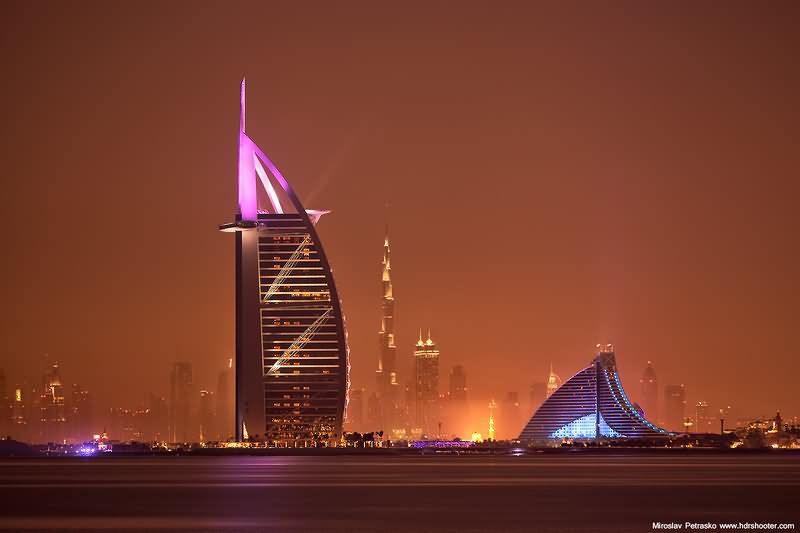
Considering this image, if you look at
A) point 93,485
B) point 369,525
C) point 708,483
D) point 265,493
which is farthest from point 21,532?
point 708,483

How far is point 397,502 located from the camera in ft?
282

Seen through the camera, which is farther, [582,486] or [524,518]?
[582,486]

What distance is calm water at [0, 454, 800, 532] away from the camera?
223 ft

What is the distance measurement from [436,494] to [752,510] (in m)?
24.5

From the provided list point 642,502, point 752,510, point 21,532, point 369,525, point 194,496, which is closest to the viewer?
point 21,532

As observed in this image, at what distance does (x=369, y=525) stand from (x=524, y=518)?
28.9 feet

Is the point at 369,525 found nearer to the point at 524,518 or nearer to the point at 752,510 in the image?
the point at 524,518

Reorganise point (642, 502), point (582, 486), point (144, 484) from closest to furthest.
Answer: point (642, 502)
point (582, 486)
point (144, 484)

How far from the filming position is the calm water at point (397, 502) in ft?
223

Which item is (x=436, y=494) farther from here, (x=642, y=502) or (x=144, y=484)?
(x=144, y=484)

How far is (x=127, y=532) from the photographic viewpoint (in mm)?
63969

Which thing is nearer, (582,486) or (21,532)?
(21,532)

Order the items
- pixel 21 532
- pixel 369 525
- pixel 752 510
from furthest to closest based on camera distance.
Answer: pixel 752 510 → pixel 369 525 → pixel 21 532

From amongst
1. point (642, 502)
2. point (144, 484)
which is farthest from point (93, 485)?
point (642, 502)
